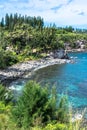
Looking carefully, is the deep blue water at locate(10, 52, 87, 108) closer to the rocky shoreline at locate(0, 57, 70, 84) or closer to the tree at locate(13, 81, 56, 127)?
the rocky shoreline at locate(0, 57, 70, 84)

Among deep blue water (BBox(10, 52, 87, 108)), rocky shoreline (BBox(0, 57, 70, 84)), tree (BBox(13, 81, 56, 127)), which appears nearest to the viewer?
tree (BBox(13, 81, 56, 127))

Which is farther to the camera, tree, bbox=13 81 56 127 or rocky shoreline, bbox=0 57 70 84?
rocky shoreline, bbox=0 57 70 84

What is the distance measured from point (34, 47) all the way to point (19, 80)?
5771cm

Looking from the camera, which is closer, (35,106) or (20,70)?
(35,106)

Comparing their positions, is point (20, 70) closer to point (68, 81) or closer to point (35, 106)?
point (68, 81)

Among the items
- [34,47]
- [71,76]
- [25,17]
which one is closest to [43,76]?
[71,76]

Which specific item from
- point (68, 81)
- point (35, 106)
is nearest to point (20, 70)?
point (68, 81)

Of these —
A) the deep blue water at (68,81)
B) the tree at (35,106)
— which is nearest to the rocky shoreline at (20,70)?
the deep blue water at (68,81)

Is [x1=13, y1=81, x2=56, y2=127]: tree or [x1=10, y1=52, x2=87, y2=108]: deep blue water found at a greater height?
[x1=13, y1=81, x2=56, y2=127]: tree

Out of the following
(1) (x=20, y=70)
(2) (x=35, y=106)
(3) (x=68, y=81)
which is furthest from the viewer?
(1) (x=20, y=70)

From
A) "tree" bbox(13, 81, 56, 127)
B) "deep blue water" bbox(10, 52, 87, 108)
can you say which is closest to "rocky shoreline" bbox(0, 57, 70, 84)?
Answer: "deep blue water" bbox(10, 52, 87, 108)

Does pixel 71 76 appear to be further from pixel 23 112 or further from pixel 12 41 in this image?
pixel 23 112

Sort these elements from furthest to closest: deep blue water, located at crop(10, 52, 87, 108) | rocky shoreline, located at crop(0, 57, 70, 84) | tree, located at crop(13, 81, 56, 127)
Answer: rocky shoreline, located at crop(0, 57, 70, 84) → deep blue water, located at crop(10, 52, 87, 108) → tree, located at crop(13, 81, 56, 127)

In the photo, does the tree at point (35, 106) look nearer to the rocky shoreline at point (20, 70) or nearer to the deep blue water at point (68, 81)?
the deep blue water at point (68, 81)
